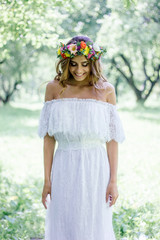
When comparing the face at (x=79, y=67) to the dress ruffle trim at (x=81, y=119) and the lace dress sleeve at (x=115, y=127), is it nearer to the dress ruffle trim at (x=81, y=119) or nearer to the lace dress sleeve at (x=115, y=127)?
the dress ruffle trim at (x=81, y=119)

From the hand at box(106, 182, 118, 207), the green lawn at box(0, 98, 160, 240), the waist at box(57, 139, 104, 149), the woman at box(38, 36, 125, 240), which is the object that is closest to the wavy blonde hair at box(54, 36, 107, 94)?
the woman at box(38, 36, 125, 240)

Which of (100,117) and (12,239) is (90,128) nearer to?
(100,117)

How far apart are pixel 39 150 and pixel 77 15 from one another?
32.9 ft

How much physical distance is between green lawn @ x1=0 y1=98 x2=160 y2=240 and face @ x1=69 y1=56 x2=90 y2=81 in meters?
2.03

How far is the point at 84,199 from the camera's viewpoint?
2.43 m

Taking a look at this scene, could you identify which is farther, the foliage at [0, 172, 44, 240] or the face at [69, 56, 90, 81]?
the foliage at [0, 172, 44, 240]

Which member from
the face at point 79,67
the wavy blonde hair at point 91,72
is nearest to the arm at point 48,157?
the wavy blonde hair at point 91,72

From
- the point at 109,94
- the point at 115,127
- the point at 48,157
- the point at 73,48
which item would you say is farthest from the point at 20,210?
the point at 73,48

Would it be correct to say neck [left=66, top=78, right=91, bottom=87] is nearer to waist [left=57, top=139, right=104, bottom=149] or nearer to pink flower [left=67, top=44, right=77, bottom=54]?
pink flower [left=67, top=44, right=77, bottom=54]

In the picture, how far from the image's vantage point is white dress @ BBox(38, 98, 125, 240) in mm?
2420

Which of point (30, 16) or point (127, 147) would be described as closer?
point (30, 16)

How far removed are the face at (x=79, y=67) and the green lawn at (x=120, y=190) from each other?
2032 millimetres

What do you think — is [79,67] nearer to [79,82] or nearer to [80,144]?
[79,82]

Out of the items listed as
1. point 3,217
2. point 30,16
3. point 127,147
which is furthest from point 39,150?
point 30,16
